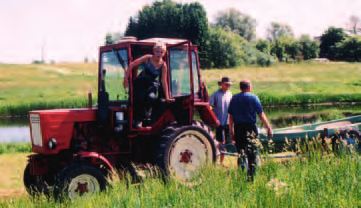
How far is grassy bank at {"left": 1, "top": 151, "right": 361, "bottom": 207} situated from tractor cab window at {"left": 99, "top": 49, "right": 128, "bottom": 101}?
61.0 inches

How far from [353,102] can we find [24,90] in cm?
2409

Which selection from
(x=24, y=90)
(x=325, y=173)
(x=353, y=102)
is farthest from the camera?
(x=24, y=90)

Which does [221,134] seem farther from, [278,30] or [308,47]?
[278,30]

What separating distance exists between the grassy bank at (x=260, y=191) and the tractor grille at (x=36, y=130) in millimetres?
818

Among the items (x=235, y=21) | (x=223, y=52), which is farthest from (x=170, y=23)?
(x=235, y=21)

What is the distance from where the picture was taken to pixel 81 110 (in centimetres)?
632

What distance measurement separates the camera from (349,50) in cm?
6359

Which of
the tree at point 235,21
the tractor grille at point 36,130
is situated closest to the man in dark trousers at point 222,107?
the tractor grille at point 36,130

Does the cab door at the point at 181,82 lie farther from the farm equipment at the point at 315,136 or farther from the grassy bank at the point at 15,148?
the grassy bank at the point at 15,148

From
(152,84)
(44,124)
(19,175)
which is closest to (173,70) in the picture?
(152,84)

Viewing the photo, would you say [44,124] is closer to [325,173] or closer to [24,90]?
[325,173]

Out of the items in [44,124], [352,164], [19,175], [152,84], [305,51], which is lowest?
[19,175]

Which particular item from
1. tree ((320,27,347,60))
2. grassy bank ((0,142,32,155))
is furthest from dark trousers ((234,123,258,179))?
tree ((320,27,347,60))

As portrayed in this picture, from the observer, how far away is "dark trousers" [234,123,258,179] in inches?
233
